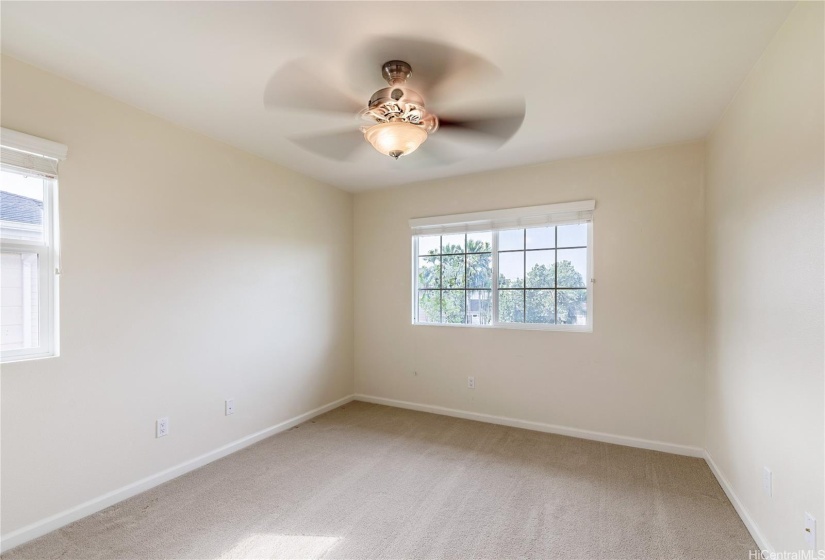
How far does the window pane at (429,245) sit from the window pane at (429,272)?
0.07 m

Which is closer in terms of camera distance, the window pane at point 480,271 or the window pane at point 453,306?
the window pane at point 480,271

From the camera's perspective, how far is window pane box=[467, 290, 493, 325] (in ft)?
12.1

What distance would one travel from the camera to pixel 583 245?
3.25 m

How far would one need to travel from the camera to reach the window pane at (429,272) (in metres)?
3.99

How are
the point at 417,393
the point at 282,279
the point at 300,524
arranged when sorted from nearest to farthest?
the point at 300,524, the point at 282,279, the point at 417,393

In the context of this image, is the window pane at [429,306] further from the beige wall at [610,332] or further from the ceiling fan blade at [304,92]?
the ceiling fan blade at [304,92]

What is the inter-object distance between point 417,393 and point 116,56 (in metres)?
3.49

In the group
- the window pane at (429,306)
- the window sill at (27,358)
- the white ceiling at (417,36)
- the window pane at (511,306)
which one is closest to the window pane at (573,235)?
the window pane at (511,306)

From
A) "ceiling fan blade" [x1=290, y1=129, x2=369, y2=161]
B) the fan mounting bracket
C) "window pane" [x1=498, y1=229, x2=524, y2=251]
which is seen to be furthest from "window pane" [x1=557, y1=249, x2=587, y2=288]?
the fan mounting bracket

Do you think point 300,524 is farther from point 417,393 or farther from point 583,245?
point 583,245

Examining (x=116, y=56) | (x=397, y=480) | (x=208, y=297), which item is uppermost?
(x=116, y=56)

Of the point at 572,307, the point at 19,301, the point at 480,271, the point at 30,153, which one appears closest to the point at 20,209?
the point at 30,153

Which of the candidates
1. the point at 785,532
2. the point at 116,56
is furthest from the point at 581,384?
the point at 116,56

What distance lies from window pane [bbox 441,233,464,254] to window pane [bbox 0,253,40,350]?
3057mm
